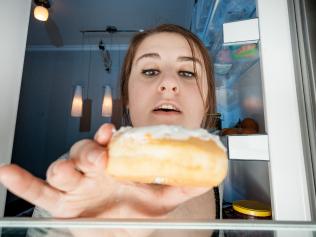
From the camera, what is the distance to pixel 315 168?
0.46m

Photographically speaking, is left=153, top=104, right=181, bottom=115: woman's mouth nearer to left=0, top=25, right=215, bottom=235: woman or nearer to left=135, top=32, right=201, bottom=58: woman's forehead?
left=0, top=25, right=215, bottom=235: woman

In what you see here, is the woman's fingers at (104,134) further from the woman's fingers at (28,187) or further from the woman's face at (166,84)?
the woman's face at (166,84)

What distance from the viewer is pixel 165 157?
327mm

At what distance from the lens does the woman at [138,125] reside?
1.06ft

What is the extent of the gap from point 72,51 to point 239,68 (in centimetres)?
414

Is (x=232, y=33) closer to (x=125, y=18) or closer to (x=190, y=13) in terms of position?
(x=190, y=13)

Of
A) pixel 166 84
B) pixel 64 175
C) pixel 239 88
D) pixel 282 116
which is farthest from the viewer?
pixel 239 88

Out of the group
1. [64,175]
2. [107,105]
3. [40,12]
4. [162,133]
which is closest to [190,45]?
[162,133]

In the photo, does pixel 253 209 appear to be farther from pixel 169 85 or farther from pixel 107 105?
pixel 107 105

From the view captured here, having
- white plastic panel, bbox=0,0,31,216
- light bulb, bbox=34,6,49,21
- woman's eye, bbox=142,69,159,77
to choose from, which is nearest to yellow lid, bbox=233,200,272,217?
woman's eye, bbox=142,69,159,77

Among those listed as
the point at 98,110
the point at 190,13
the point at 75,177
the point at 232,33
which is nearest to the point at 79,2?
the point at 190,13

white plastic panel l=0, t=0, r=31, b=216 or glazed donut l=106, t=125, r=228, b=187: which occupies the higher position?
white plastic panel l=0, t=0, r=31, b=216

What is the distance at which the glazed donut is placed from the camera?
12.9 inches

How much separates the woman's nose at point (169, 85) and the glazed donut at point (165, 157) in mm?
306
